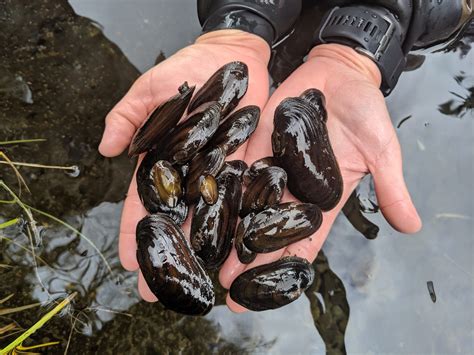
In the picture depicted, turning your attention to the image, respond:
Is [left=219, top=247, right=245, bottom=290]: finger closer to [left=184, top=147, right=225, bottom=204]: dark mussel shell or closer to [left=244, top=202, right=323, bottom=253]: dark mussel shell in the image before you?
[left=244, top=202, right=323, bottom=253]: dark mussel shell

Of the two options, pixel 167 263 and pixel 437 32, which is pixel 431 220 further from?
pixel 167 263

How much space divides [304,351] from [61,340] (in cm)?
121

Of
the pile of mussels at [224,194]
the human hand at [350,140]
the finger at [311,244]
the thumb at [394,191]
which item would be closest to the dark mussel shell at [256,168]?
the pile of mussels at [224,194]

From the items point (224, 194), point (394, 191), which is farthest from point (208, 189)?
point (394, 191)

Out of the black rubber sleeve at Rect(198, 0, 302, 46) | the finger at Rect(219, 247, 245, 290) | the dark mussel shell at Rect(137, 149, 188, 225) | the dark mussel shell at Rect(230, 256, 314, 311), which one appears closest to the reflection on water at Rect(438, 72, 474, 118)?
the black rubber sleeve at Rect(198, 0, 302, 46)

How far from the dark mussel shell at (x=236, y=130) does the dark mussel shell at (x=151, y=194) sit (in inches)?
11.5

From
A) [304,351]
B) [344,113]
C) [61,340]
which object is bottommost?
[304,351]

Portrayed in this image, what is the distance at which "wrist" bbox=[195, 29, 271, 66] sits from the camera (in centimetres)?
271

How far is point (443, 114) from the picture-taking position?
301 cm

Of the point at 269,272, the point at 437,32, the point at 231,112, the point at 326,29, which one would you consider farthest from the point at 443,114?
the point at 269,272

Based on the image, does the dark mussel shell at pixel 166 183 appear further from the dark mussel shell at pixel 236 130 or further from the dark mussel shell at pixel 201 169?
the dark mussel shell at pixel 236 130

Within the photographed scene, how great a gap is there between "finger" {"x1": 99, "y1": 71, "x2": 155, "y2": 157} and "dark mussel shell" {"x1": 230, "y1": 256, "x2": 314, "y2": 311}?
33.7 inches

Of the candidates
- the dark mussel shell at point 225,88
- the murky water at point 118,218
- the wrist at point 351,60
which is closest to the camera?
the dark mussel shell at point 225,88

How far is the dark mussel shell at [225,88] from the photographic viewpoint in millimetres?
2395
